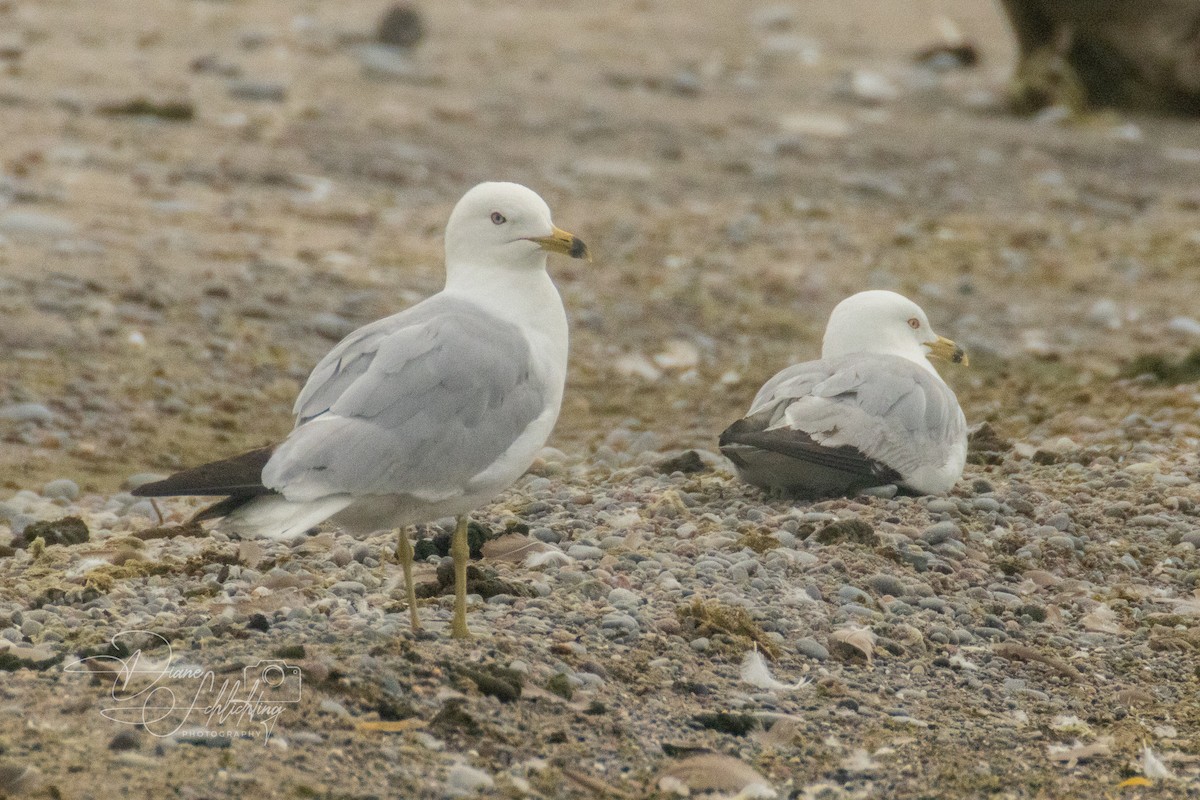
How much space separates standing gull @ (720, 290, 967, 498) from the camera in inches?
205

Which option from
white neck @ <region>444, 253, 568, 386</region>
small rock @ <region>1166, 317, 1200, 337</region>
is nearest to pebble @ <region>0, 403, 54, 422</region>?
white neck @ <region>444, 253, 568, 386</region>

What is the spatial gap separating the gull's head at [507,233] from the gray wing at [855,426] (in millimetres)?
1003

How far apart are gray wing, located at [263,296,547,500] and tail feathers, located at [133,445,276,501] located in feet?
0.11

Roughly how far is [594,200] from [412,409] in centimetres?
639

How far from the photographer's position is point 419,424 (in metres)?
4.04

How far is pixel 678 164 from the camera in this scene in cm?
1118

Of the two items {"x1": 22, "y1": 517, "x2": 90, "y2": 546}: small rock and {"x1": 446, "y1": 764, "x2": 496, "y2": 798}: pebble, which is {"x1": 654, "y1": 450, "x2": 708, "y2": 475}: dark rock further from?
{"x1": 446, "y1": 764, "x2": 496, "y2": 798}: pebble

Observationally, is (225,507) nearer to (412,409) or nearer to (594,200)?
(412,409)

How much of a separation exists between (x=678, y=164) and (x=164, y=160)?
3.43 m

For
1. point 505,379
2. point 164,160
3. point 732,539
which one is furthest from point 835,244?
point 505,379

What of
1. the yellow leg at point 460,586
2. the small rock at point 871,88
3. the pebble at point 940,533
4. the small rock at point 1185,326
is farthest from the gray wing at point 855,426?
the small rock at point 871,88

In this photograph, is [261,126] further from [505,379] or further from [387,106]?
[505,379]

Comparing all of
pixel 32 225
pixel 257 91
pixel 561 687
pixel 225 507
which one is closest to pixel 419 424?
pixel 225 507

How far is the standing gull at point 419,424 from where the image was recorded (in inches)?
151
